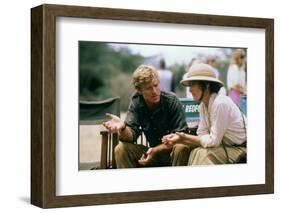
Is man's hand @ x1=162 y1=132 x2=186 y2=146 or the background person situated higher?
the background person

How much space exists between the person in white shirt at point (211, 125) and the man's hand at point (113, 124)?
0.56 ft

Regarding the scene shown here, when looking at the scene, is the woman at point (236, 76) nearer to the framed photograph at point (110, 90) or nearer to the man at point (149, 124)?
the framed photograph at point (110, 90)

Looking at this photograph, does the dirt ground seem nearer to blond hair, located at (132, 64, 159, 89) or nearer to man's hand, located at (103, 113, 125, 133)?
man's hand, located at (103, 113, 125, 133)

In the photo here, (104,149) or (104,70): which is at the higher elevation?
(104,70)

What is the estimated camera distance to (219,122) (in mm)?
2684

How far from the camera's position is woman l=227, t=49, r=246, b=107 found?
2.71m

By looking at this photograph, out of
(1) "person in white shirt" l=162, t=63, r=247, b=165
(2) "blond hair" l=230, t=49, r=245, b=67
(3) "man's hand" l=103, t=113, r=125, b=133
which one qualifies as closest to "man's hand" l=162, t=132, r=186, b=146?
(1) "person in white shirt" l=162, t=63, r=247, b=165

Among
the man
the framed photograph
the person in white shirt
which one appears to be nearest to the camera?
the framed photograph

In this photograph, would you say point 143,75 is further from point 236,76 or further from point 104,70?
point 236,76

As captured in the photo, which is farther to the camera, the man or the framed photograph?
the man

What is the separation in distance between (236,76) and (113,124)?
0.44 meters

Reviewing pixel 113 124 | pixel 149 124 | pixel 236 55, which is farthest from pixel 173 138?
pixel 236 55

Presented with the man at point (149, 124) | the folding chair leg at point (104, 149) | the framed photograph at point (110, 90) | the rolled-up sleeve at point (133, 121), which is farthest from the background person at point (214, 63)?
the folding chair leg at point (104, 149)

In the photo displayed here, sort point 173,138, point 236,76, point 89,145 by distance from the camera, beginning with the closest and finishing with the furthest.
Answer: point 89,145
point 173,138
point 236,76
